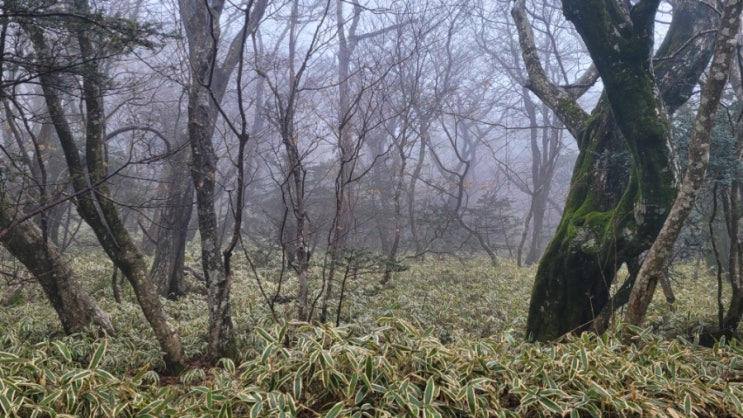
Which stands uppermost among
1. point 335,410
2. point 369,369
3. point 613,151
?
point 613,151

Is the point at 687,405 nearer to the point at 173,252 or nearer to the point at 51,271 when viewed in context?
the point at 51,271

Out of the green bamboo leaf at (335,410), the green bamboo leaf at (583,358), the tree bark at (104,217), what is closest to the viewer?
the green bamboo leaf at (335,410)

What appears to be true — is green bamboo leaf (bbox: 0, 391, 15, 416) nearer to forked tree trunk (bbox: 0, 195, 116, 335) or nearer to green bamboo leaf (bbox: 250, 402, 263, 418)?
green bamboo leaf (bbox: 250, 402, 263, 418)

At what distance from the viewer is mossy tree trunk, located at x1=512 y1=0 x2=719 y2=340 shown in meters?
4.27

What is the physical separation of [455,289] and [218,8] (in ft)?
20.3

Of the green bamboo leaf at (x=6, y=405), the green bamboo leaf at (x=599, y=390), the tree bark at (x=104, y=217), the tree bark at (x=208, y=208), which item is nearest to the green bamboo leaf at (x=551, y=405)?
the green bamboo leaf at (x=599, y=390)

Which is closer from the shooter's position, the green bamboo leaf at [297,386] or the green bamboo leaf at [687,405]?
the green bamboo leaf at [687,405]

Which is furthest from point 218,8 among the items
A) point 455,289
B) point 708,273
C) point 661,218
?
point 708,273

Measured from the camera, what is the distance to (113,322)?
527 centimetres

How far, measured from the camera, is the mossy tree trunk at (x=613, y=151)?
14.0 ft

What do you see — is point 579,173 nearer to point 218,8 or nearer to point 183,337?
point 218,8

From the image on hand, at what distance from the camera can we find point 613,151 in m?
5.27

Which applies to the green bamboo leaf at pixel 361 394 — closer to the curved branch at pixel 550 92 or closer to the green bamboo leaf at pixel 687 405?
the green bamboo leaf at pixel 687 405

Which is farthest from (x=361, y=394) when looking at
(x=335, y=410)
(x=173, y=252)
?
(x=173, y=252)
